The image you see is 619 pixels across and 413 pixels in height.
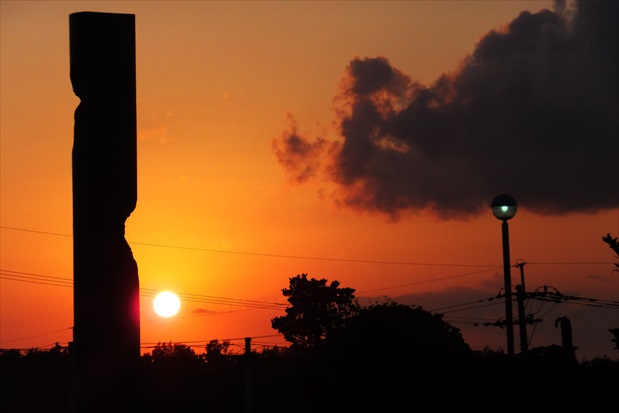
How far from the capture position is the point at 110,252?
361 inches

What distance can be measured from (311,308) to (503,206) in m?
A: 51.4

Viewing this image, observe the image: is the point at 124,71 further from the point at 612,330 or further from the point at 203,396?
the point at 203,396

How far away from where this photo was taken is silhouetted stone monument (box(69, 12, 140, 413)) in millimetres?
8922

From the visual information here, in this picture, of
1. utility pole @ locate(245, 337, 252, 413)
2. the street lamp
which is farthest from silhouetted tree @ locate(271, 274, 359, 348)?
the street lamp

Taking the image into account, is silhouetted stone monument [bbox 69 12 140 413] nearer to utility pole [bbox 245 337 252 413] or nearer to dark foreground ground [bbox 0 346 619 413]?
dark foreground ground [bbox 0 346 619 413]

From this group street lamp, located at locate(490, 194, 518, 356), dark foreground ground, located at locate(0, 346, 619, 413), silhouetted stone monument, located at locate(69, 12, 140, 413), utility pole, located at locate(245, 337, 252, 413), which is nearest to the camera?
silhouetted stone monument, located at locate(69, 12, 140, 413)

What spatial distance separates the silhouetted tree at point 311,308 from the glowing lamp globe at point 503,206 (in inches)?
1834

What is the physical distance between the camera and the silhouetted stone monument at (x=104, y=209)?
29.3ft

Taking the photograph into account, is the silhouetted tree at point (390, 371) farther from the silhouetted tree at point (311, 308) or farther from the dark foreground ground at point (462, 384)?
the silhouetted tree at point (311, 308)

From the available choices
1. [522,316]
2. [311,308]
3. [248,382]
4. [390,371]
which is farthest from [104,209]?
[311,308]

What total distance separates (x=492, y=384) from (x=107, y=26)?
7.18 meters

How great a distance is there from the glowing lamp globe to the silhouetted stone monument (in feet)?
43.4

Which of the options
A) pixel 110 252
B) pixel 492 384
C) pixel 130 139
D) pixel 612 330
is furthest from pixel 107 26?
pixel 492 384

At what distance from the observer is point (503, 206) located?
21.5 meters
